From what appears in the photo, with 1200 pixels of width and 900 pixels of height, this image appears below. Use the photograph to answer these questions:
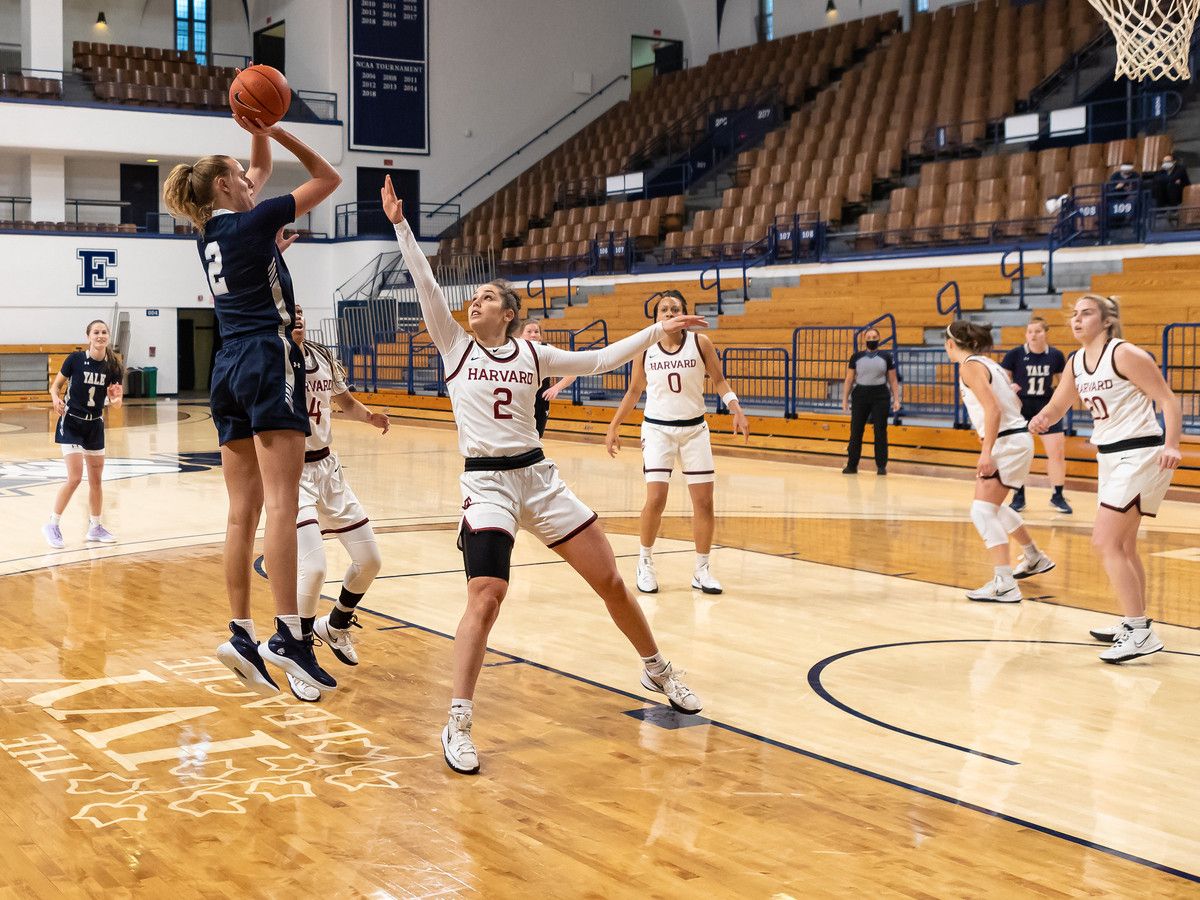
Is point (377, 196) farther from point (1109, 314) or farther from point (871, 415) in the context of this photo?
point (1109, 314)

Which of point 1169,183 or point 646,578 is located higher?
point 1169,183

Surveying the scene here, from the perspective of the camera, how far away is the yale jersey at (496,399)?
4.83 m

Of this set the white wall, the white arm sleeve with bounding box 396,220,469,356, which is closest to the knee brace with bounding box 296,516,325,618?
the white arm sleeve with bounding box 396,220,469,356

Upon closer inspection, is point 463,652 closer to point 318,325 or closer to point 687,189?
point 687,189

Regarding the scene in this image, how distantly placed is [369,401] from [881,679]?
20893mm

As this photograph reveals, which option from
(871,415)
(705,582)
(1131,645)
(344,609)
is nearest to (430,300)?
(344,609)

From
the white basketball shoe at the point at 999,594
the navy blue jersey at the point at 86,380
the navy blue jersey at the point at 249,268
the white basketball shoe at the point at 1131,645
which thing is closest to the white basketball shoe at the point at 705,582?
the white basketball shoe at the point at 999,594

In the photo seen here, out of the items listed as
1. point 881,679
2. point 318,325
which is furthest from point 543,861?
point 318,325

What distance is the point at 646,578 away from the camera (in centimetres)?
785

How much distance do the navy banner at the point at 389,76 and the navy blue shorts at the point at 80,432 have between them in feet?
73.1

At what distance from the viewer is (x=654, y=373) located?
26.5ft

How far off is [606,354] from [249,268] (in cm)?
131

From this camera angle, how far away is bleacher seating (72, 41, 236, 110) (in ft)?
94.6

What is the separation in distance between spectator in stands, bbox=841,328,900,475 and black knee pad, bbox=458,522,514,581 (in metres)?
10.5
